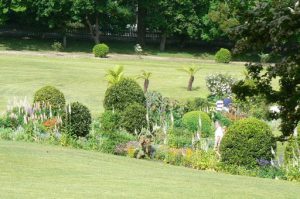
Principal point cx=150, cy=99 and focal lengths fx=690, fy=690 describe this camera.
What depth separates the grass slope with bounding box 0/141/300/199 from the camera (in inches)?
412

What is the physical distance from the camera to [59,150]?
52.6 feet

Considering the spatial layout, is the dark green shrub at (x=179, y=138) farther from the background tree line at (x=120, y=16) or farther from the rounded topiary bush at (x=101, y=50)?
the background tree line at (x=120, y=16)

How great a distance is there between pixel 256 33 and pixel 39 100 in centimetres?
1649

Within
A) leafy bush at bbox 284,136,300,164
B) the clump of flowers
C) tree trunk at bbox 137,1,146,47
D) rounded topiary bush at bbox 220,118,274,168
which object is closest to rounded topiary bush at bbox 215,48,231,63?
tree trunk at bbox 137,1,146,47

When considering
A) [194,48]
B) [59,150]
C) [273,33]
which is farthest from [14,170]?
[194,48]

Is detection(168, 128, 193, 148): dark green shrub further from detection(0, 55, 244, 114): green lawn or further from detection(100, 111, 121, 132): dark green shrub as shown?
detection(0, 55, 244, 114): green lawn

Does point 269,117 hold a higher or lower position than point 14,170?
higher

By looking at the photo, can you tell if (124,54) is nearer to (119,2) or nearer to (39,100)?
(119,2)

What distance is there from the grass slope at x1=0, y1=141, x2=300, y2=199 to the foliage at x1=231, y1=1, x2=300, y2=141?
415cm

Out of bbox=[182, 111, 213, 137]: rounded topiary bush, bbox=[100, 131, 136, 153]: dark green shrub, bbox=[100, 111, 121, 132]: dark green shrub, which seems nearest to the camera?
bbox=[100, 131, 136, 153]: dark green shrub

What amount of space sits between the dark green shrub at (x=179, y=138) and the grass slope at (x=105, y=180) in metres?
3.26

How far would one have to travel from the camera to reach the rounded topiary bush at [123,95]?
2419 centimetres

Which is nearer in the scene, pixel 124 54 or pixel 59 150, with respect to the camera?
pixel 59 150

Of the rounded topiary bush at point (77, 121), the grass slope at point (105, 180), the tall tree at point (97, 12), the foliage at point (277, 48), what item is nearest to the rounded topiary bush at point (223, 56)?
the tall tree at point (97, 12)
